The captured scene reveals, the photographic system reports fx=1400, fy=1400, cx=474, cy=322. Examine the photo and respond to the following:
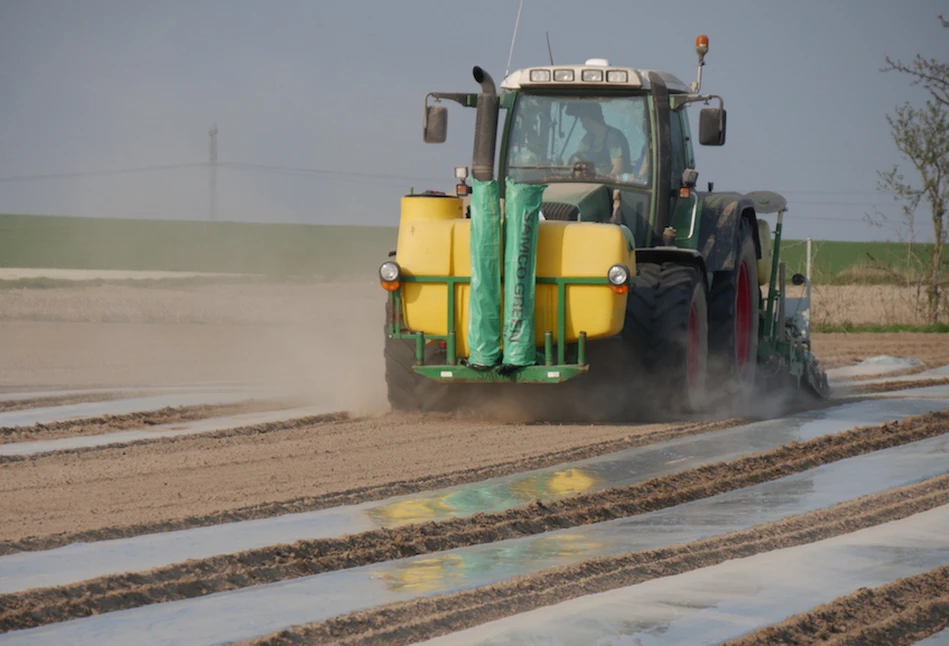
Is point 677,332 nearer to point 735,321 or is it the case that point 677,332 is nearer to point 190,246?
point 735,321

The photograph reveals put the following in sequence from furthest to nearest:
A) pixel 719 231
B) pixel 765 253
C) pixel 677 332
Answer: pixel 765 253
pixel 719 231
pixel 677 332

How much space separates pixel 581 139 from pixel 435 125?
1259mm

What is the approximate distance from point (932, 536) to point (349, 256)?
54.5m

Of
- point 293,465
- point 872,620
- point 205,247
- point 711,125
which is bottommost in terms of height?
point 205,247

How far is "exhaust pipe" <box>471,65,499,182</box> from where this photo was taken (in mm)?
10203

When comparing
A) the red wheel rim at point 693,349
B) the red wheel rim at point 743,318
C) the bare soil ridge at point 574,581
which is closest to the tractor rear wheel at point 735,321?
the red wheel rim at point 743,318

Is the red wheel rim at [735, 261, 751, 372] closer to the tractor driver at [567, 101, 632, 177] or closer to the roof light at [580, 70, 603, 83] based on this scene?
the tractor driver at [567, 101, 632, 177]

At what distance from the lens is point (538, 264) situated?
9922mm

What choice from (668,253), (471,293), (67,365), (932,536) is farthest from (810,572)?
(67,365)

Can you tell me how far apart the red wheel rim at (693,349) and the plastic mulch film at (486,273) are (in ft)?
5.85

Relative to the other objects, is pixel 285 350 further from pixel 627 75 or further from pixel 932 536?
pixel 932 536

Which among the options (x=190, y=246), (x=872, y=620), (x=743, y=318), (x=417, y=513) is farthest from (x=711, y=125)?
(x=190, y=246)

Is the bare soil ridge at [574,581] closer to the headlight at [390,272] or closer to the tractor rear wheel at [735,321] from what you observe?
the headlight at [390,272]

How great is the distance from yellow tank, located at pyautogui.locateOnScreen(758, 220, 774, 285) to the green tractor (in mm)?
698
